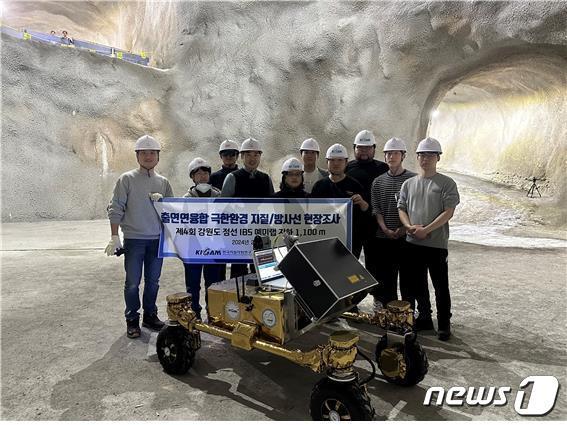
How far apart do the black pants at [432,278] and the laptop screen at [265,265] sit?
4.67 feet

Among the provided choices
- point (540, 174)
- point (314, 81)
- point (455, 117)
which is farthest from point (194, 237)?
point (455, 117)

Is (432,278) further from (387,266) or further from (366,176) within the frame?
(366,176)

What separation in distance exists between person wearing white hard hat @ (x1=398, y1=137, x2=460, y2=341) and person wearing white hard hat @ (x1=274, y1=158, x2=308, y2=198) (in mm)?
956

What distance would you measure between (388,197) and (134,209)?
2.35 m

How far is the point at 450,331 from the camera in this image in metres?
3.71

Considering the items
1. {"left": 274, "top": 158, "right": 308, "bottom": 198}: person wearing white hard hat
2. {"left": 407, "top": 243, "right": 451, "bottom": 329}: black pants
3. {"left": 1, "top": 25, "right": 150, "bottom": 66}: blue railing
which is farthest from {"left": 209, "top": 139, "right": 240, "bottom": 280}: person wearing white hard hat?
{"left": 1, "top": 25, "right": 150, "bottom": 66}: blue railing

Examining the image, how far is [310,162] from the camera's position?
4531 millimetres

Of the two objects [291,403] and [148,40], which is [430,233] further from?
[148,40]

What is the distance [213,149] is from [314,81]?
11.2 feet

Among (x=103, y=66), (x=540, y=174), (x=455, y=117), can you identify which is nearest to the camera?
(x=103, y=66)

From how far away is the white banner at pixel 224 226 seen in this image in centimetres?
360

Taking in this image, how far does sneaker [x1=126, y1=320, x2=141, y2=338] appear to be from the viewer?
3660 millimetres

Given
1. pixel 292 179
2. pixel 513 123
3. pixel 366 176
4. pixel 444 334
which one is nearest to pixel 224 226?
pixel 292 179

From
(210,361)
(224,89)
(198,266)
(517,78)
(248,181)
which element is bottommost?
(210,361)
